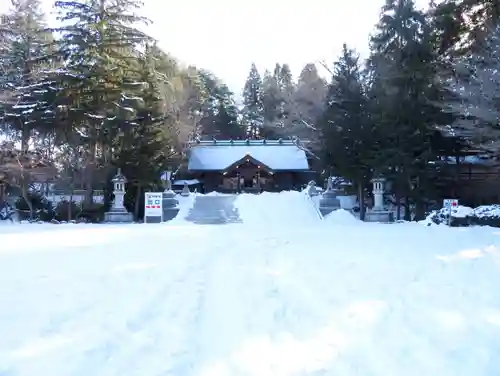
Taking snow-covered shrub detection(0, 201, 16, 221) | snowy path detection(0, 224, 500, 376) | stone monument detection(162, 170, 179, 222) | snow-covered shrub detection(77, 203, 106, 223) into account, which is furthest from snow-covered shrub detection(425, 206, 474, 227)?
snow-covered shrub detection(0, 201, 16, 221)

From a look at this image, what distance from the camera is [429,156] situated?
1534cm

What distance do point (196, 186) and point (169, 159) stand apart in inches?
456

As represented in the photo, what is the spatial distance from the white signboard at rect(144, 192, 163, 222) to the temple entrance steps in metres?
1.31

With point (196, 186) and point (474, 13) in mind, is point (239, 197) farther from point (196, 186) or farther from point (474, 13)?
point (474, 13)

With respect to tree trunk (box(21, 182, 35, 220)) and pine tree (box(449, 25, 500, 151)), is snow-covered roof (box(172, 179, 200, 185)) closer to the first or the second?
tree trunk (box(21, 182, 35, 220))

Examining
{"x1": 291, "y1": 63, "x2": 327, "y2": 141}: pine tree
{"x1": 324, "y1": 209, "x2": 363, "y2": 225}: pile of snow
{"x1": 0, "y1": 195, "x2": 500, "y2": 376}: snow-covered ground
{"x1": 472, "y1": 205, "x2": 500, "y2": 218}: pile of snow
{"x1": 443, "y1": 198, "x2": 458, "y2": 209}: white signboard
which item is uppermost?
{"x1": 291, "y1": 63, "x2": 327, "y2": 141}: pine tree

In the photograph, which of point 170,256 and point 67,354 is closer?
point 67,354

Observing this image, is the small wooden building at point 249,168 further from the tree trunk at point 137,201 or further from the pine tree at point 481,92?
the pine tree at point 481,92

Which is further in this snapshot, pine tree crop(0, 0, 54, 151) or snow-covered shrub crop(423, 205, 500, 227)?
pine tree crop(0, 0, 54, 151)

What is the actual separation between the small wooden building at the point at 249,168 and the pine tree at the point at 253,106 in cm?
1367

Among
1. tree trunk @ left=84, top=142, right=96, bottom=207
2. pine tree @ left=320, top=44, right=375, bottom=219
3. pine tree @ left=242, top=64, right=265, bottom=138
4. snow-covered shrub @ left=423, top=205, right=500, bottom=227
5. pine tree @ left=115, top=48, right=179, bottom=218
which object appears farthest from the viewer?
pine tree @ left=242, top=64, right=265, bottom=138

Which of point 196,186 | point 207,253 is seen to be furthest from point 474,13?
point 196,186

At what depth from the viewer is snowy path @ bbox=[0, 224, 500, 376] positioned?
2.76 meters

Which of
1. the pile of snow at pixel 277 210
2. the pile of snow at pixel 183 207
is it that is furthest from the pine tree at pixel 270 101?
the pile of snow at pixel 183 207
